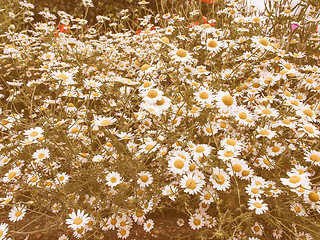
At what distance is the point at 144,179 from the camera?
1.73 metres

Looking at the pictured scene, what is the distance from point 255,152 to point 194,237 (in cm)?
82

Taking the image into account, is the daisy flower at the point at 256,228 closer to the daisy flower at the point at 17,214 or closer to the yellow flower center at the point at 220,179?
the yellow flower center at the point at 220,179

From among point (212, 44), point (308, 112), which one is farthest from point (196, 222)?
point (212, 44)

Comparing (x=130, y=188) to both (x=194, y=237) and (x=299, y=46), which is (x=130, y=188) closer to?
(x=194, y=237)

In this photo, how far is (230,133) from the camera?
208 cm

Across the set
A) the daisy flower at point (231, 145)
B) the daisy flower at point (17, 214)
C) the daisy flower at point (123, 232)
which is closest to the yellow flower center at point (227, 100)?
the daisy flower at point (231, 145)

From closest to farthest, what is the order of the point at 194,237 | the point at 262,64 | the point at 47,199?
the point at 194,237 < the point at 47,199 < the point at 262,64

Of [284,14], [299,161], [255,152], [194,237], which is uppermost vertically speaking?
[284,14]

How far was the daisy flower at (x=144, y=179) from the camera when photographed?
172 centimetres

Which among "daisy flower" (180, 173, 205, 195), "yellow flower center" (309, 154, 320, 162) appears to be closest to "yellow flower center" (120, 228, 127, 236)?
"daisy flower" (180, 173, 205, 195)

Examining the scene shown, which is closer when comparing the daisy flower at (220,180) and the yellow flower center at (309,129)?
the daisy flower at (220,180)

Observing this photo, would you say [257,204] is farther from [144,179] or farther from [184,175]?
[144,179]

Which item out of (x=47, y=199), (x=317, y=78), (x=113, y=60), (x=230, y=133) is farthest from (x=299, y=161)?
(x=113, y=60)

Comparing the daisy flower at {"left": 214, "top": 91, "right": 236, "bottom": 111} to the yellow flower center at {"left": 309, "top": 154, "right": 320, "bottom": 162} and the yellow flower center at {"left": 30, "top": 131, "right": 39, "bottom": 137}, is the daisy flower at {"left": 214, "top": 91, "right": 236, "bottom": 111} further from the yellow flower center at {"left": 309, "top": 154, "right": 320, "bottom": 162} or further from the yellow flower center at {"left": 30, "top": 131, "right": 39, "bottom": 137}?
the yellow flower center at {"left": 30, "top": 131, "right": 39, "bottom": 137}
